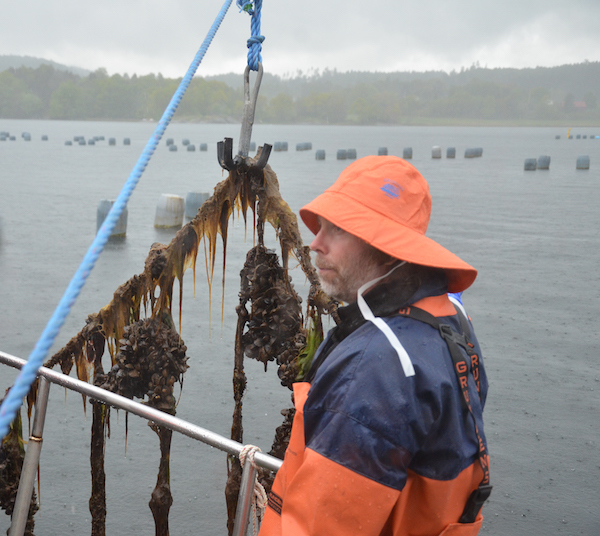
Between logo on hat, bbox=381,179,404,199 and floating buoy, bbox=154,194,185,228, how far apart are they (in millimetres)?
13970

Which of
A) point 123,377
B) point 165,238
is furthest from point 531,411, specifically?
point 165,238

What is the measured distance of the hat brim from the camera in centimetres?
168

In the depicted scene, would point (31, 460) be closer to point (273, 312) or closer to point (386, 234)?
point (273, 312)

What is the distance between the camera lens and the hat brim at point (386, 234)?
168 centimetres

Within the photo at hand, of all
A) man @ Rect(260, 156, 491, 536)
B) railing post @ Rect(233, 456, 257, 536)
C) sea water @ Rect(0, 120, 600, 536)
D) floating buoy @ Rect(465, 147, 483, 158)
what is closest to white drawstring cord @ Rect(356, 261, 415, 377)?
man @ Rect(260, 156, 491, 536)

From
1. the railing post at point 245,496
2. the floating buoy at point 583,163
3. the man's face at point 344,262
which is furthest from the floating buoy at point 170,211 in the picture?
the floating buoy at point 583,163

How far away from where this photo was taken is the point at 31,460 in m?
2.46

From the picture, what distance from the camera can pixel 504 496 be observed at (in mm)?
5438

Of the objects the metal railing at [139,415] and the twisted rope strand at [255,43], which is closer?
the metal railing at [139,415]

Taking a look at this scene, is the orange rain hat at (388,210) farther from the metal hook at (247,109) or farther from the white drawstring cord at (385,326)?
the metal hook at (247,109)

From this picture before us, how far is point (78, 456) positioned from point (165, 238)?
916cm

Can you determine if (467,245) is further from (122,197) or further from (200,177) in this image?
(200,177)

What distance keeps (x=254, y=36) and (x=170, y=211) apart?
43.4 feet

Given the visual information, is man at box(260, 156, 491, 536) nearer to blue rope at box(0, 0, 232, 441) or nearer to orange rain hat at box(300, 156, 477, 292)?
orange rain hat at box(300, 156, 477, 292)
